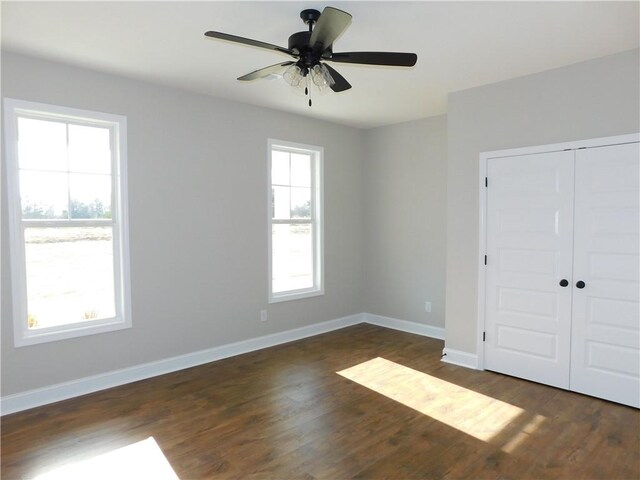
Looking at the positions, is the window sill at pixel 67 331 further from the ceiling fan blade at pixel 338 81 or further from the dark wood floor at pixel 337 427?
the ceiling fan blade at pixel 338 81

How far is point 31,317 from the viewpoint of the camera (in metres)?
3.23

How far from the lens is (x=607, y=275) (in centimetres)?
316

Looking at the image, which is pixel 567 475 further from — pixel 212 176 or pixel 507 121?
pixel 212 176

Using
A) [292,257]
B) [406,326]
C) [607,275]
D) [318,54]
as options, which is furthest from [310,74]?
[406,326]

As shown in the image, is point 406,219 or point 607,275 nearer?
point 607,275

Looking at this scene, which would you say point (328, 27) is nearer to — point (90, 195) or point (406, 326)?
point (90, 195)

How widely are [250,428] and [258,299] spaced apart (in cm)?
191

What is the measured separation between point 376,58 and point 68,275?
296 cm

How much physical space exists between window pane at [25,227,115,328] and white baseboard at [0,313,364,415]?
52 cm

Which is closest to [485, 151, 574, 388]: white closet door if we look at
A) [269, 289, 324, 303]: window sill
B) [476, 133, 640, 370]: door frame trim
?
[476, 133, 640, 370]: door frame trim

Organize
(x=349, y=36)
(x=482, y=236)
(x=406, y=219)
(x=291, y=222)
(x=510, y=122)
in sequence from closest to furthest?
(x=349, y=36)
(x=510, y=122)
(x=482, y=236)
(x=291, y=222)
(x=406, y=219)

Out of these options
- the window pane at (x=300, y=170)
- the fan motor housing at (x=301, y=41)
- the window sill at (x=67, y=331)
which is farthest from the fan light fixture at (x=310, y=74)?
the window sill at (x=67, y=331)

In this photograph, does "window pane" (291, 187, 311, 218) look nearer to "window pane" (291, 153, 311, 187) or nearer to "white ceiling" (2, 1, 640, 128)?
"window pane" (291, 153, 311, 187)

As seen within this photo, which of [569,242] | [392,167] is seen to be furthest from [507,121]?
[392,167]
